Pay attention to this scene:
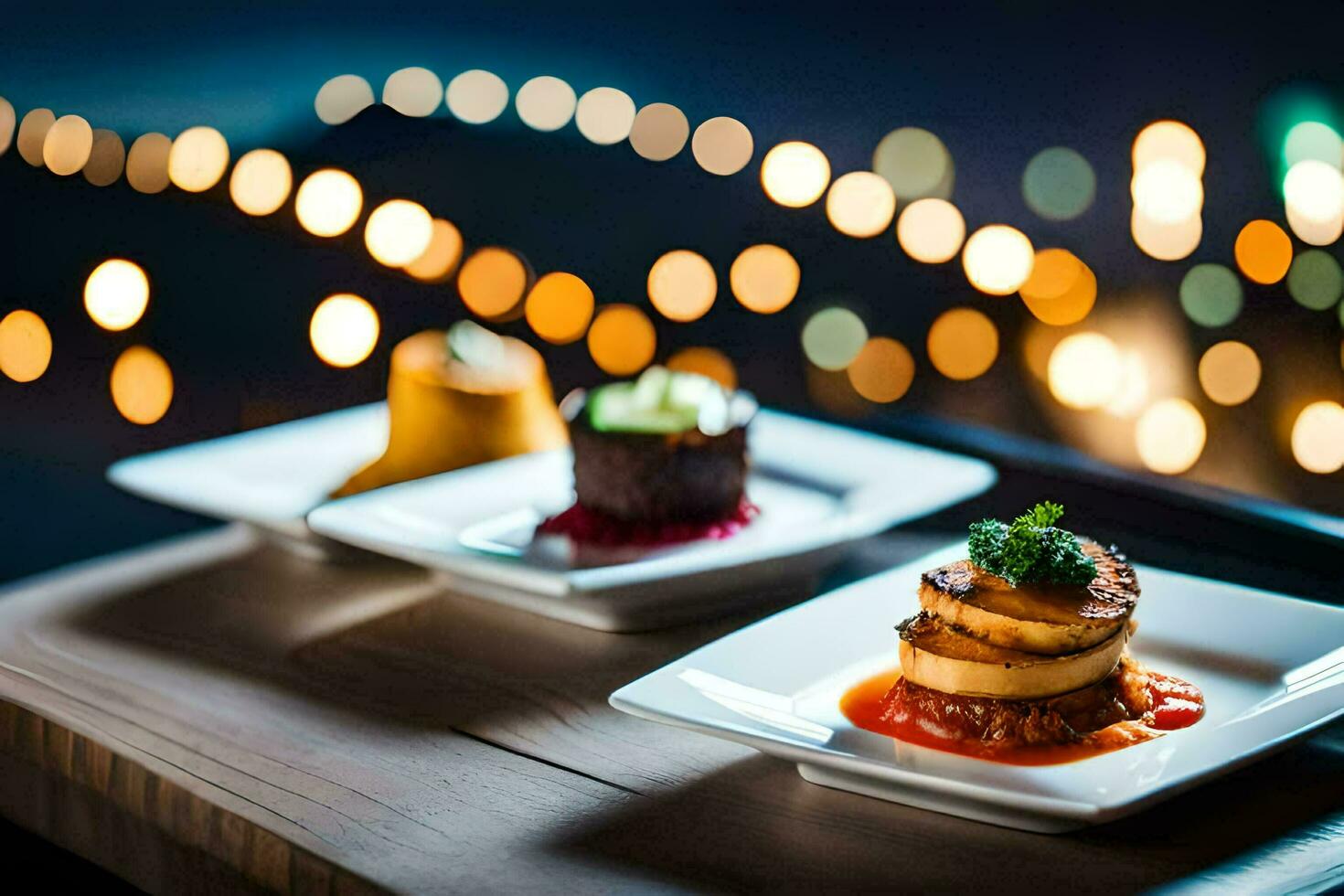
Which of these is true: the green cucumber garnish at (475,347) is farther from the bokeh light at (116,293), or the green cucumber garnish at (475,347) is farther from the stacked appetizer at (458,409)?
the bokeh light at (116,293)

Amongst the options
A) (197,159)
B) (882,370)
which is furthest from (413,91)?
(882,370)

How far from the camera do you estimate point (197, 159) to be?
10.9 feet

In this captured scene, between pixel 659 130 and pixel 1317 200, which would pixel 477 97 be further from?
pixel 1317 200

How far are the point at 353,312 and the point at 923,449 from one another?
2046 millimetres

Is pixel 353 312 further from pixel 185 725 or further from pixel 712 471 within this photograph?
pixel 185 725

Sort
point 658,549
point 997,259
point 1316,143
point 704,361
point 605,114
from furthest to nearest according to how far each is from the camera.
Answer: point 704,361 < point 605,114 < point 997,259 < point 1316,143 < point 658,549

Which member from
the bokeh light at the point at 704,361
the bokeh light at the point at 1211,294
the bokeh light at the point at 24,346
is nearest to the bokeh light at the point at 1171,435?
the bokeh light at the point at 1211,294

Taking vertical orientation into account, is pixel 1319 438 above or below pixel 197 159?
below

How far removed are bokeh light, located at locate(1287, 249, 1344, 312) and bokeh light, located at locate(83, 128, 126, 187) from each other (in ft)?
8.01

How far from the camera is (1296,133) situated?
250 centimetres

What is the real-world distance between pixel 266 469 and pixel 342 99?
159cm

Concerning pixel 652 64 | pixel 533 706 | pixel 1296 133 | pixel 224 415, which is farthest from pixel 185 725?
pixel 224 415

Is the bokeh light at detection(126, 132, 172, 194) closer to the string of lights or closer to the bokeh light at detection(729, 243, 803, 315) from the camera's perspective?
the string of lights

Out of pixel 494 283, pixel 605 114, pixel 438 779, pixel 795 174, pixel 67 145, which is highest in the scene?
pixel 605 114
